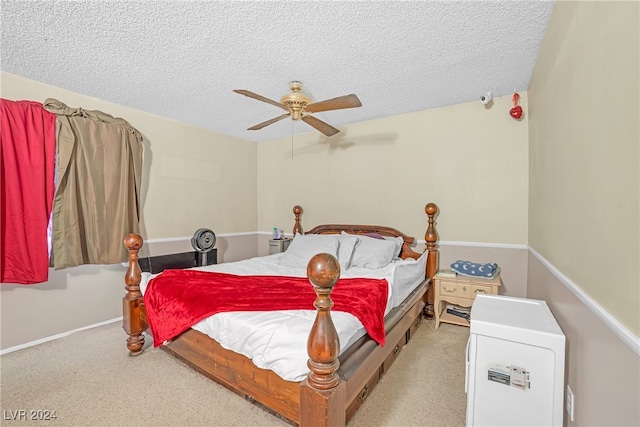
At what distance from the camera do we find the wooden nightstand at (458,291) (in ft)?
8.60

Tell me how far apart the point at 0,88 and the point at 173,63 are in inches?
60.0

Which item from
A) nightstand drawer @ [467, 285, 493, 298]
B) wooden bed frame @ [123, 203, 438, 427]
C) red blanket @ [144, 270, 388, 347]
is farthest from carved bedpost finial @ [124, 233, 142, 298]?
nightstand drawer @ [467, 285, 493, 298]

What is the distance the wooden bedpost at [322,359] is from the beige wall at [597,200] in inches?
36.4

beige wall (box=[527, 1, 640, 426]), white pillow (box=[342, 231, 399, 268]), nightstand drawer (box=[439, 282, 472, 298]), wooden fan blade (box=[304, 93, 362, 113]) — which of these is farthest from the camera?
white pillow (box=[342, 231, 399, 268])

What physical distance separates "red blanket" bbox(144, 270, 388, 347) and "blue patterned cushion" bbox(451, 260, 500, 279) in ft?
3.80

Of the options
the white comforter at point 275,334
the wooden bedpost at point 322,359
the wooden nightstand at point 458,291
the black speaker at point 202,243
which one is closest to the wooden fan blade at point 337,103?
the wooden bedpost at point 322,359

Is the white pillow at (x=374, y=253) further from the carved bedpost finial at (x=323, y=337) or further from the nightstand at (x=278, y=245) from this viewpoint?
the carved bedpost finial at (x=323, y=337)

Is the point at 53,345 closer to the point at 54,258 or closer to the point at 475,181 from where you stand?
the point at 54,258

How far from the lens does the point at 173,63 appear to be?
2242mm

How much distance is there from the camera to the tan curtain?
2564mm

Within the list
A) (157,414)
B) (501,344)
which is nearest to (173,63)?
(157,414)

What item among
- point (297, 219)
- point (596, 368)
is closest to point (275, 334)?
point (596, 368)

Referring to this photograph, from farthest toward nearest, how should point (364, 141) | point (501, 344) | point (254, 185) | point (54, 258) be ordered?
point (254, 185) → point (364, 141) → point (54, 258) → point (501, 344)

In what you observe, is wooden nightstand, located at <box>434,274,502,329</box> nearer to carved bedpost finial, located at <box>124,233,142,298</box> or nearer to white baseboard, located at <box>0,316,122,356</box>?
carved bedpost finial, located at <box>124,233,142,298</box>
